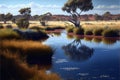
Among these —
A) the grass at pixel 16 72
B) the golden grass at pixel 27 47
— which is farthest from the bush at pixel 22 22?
the grass at pixel 16 72

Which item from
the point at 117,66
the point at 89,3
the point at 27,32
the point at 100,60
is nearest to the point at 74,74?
the point at 117,66

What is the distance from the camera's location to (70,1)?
34500 millimetres

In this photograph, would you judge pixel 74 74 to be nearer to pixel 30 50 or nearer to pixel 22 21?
pixel 30 50

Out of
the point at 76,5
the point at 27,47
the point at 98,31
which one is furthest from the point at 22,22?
the point at 27,47

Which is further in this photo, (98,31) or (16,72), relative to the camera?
(98,31)

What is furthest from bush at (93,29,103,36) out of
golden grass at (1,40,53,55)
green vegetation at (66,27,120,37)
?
golden grass at (1,40,53,55)

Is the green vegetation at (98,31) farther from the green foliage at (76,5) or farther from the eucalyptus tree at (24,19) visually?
the green foliage at (76,5)

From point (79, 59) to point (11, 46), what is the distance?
2.41 meters

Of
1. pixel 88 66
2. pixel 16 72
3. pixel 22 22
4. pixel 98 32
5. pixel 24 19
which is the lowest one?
pixel 98 32

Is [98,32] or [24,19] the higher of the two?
[24,19]

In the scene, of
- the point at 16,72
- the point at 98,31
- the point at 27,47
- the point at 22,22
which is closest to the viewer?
the point at 16,72

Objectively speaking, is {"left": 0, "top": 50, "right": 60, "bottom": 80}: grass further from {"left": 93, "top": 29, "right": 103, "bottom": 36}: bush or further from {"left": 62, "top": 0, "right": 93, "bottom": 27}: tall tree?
{"left": 62, "top": 0, "right": 93, "bottom": 27}: tall tree

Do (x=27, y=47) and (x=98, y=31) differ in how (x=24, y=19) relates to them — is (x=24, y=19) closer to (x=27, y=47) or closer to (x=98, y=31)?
(x=98, y=31)

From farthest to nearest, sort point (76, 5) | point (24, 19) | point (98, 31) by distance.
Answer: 1. point (76, 5)
2. point (24, 19)
3. point (98, 31)
